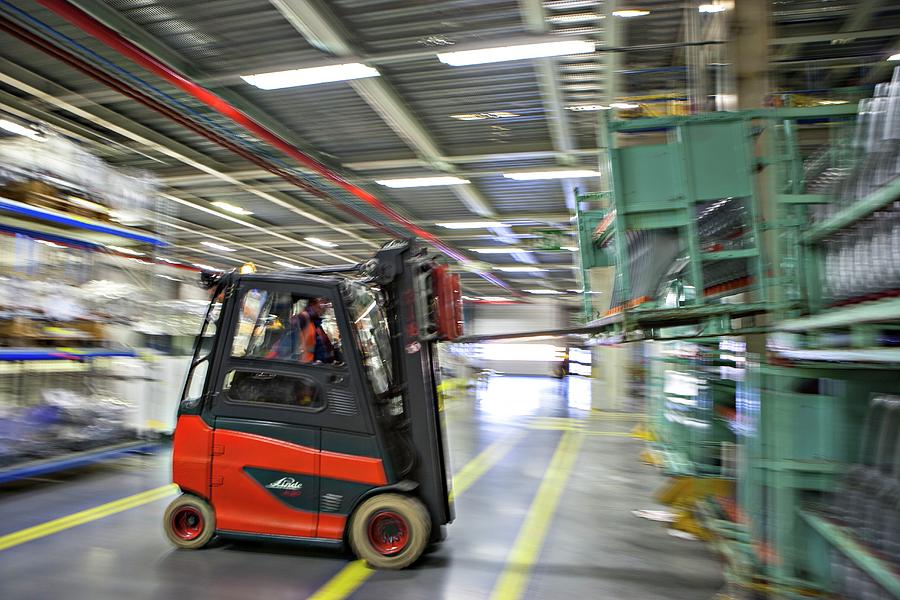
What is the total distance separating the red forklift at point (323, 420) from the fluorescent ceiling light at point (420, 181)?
6.04m

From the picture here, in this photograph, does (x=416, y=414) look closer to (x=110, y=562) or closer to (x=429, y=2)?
(x=110, y=562)

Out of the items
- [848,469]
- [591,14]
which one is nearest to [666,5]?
[591,14]

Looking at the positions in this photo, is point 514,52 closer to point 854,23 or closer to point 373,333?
point 373,333

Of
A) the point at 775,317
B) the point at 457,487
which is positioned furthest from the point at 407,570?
the point at 775,317

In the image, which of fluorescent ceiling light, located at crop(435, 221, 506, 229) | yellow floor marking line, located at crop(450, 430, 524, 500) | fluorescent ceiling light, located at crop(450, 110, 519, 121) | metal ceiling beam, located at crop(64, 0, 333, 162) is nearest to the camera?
metal ceiling beam, located at crop(64, 0, 333, 162)

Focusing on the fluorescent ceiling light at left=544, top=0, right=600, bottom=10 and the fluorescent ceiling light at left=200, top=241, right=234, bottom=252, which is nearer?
the fluorescent ceiling light at left=544, top=0, right=600, bottom=10

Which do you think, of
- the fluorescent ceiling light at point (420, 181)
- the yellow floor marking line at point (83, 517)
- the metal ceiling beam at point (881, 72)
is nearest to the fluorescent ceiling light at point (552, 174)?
the fluorescent ceiling light at point (420, 181)

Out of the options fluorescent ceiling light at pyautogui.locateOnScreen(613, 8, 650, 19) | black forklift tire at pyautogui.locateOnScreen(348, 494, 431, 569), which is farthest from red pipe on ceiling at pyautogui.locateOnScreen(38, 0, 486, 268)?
black forklift tire at pyautogui.locateOnScreen(348, 494, 431, 569)

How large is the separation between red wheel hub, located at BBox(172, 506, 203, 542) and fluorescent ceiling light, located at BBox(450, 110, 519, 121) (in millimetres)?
5751

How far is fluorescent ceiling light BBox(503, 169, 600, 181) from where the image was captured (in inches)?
380

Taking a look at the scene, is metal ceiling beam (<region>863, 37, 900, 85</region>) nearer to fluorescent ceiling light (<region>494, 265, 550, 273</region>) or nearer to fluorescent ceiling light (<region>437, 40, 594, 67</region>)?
fluorescent ceiling light (<region>437, 40, 594, 67</region>)

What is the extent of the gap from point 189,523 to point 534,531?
2.89 metres

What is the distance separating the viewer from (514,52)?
6031 mm

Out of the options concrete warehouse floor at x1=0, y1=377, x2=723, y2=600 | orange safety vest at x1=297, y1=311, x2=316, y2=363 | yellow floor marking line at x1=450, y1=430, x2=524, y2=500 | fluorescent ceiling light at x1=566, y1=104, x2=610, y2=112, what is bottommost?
yellow floor marking line at x1=450, y1=430, x2=524, y2=500
